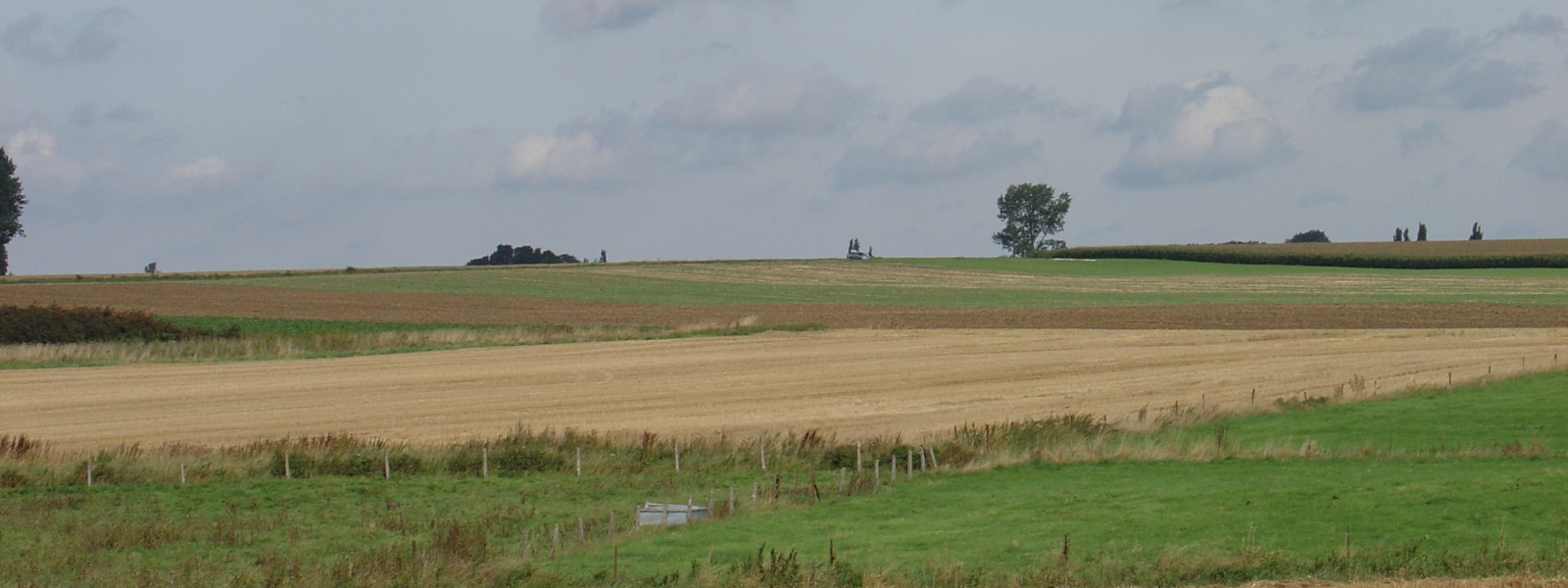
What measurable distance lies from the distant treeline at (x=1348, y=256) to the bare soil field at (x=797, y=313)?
46025 mm

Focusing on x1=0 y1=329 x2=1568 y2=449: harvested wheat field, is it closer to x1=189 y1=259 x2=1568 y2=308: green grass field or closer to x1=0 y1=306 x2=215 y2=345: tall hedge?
x1=0 y1=306 x2=215 y2=345: tall hedge

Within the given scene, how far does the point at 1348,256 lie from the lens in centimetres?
11419

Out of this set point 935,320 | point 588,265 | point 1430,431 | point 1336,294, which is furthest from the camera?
point 588,265

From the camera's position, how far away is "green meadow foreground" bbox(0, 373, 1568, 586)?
15852mm

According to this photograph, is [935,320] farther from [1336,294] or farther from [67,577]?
[67,577]

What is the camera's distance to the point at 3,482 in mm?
23828

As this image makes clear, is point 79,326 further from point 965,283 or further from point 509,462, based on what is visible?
point 965,283

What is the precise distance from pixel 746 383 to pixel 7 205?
350ft

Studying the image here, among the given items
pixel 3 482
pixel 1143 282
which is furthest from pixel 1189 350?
pixel 1143 282

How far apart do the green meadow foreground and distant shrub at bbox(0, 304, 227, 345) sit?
96.0 ft

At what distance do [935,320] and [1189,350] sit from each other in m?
17.0

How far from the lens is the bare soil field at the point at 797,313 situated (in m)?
57.8

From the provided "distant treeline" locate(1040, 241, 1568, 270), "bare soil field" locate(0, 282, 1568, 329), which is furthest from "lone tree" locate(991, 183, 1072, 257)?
"bare soil field" locate(0, 282, 1568, 329)

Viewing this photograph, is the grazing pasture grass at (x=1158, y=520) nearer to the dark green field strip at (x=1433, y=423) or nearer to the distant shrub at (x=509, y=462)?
the dark green field strip at (x=1433, y=423)
